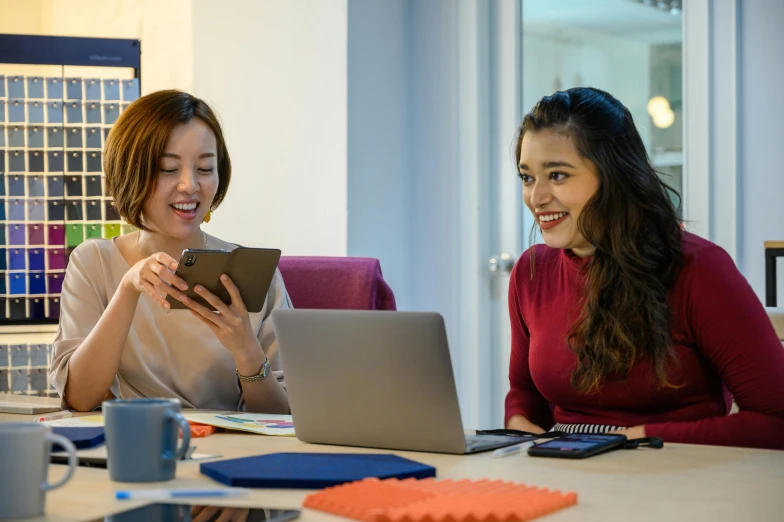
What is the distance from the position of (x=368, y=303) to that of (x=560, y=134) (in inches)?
24.4

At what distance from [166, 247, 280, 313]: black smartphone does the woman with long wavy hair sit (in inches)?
21.4

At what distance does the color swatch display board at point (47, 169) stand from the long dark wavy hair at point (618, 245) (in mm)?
1880

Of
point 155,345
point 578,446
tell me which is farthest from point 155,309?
point 578,446

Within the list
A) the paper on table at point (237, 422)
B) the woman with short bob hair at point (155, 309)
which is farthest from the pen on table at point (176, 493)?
the woman with short bob hair at point (155, 309)

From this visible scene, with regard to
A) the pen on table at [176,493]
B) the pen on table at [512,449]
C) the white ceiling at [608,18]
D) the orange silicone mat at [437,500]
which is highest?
the white ceiling at [608,18]

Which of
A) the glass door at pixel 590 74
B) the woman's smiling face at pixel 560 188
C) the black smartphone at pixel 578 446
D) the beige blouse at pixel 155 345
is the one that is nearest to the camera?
the black smartphone at pixel 578 446

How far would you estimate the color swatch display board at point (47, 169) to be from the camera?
3.32 m

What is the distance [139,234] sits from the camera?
88.2 inches

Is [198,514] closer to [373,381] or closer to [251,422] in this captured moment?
[373,381]

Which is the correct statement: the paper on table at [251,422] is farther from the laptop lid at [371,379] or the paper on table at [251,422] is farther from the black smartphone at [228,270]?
the black smartphone at [228,270]

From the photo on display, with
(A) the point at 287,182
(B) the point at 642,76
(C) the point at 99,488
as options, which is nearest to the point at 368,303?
(C) the point at 99,488

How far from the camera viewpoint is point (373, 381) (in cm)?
144

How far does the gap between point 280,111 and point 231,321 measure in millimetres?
1840

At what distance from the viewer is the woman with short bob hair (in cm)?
194
